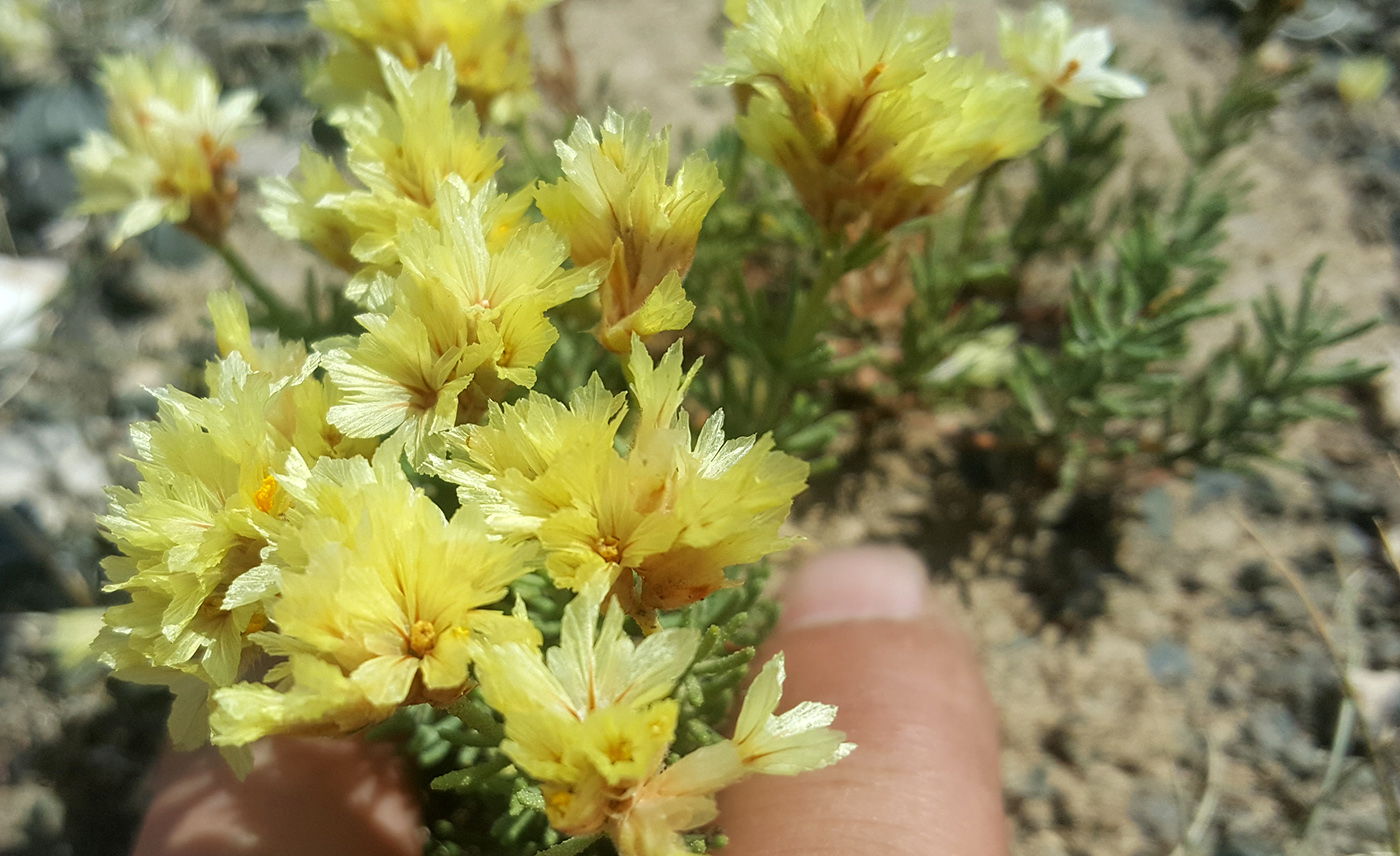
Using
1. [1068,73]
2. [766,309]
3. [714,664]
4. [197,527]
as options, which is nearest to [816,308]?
[766,309]

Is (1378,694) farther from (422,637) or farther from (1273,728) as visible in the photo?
(422,637)

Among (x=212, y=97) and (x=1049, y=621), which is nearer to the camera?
(x=212, y=97)

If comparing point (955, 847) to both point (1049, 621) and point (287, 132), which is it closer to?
point (1049, 621)

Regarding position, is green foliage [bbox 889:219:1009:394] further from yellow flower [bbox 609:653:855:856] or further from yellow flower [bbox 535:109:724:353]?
yellow flower [bbox 609:653:855:856]

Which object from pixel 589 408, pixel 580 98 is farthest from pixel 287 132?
pixel 589 408

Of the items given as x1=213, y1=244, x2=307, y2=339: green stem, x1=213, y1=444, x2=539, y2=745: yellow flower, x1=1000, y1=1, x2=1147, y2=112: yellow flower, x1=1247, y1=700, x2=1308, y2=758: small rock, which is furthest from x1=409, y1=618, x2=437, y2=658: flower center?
x1=1247, y1=700, x2=1308, y2=758: small rock

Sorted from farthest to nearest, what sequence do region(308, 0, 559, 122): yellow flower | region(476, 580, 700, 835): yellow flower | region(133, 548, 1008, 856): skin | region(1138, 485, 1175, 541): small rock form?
region(1138, 485, 1175, 541): small rock → region(133, 548, 1008, 856): skin → region(308, 0, 559, 122): yellow flower → region(476, 580, 700, 835): yellow flower
